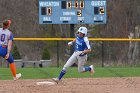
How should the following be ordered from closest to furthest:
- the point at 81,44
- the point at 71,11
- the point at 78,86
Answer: the point at 78,86 < the point at 81,44 < the point at 71,11

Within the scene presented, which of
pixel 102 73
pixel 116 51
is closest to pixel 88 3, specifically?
pixel 102 73

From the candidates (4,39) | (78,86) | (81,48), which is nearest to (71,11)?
(81,48)

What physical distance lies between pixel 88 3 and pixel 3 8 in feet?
65.1

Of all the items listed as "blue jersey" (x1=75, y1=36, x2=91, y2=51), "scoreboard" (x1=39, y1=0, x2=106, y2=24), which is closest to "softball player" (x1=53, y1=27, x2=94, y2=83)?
"blue jersey" (x1=75, y1=36, x2=91, y2=51)

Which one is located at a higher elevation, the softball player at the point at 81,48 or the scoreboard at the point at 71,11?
the scoreboard at the point at 71,11

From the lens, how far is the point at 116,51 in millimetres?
41844

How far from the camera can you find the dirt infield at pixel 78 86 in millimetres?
14430

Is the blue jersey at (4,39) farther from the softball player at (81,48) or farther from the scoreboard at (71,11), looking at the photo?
the scoreboard at (71,11)

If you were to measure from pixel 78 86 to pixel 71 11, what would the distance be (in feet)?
37.0

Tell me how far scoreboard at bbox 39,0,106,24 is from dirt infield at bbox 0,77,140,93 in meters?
9.08

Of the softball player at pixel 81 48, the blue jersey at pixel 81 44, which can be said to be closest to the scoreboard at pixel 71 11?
the softball player at pixel 81 48

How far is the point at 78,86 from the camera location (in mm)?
15492

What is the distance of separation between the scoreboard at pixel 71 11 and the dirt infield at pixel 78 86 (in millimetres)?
9079

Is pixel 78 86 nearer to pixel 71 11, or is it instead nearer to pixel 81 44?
pixel 81 44
